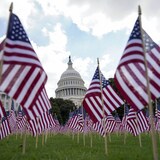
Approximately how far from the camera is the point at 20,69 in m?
8.47

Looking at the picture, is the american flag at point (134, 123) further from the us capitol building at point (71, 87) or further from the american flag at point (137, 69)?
the us capitol building at point (71, 87)

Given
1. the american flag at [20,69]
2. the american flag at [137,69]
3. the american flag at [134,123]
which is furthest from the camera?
the american flag at [134,123]

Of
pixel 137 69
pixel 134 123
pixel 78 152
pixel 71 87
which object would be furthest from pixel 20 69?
pixel 71 87

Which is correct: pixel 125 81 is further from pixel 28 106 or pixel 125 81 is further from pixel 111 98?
pixel 111 98

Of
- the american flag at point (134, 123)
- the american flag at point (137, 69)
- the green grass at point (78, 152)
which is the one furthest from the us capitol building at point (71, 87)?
the american flag at point (137, 69)

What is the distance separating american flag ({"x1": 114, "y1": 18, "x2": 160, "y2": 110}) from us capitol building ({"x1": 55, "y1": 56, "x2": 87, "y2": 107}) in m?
139

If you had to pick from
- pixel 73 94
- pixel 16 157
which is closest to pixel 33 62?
pixel 16 157

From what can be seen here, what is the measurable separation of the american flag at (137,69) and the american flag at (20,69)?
7.36 feet

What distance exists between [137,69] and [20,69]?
3.09 metres

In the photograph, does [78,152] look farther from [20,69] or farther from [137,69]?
[20,69]

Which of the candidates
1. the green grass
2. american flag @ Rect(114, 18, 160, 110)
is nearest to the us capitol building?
the green grass

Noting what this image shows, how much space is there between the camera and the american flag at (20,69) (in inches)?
Answer: 325

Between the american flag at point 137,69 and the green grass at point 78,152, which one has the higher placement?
the american flag at point 137,69

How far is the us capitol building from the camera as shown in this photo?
151 m
